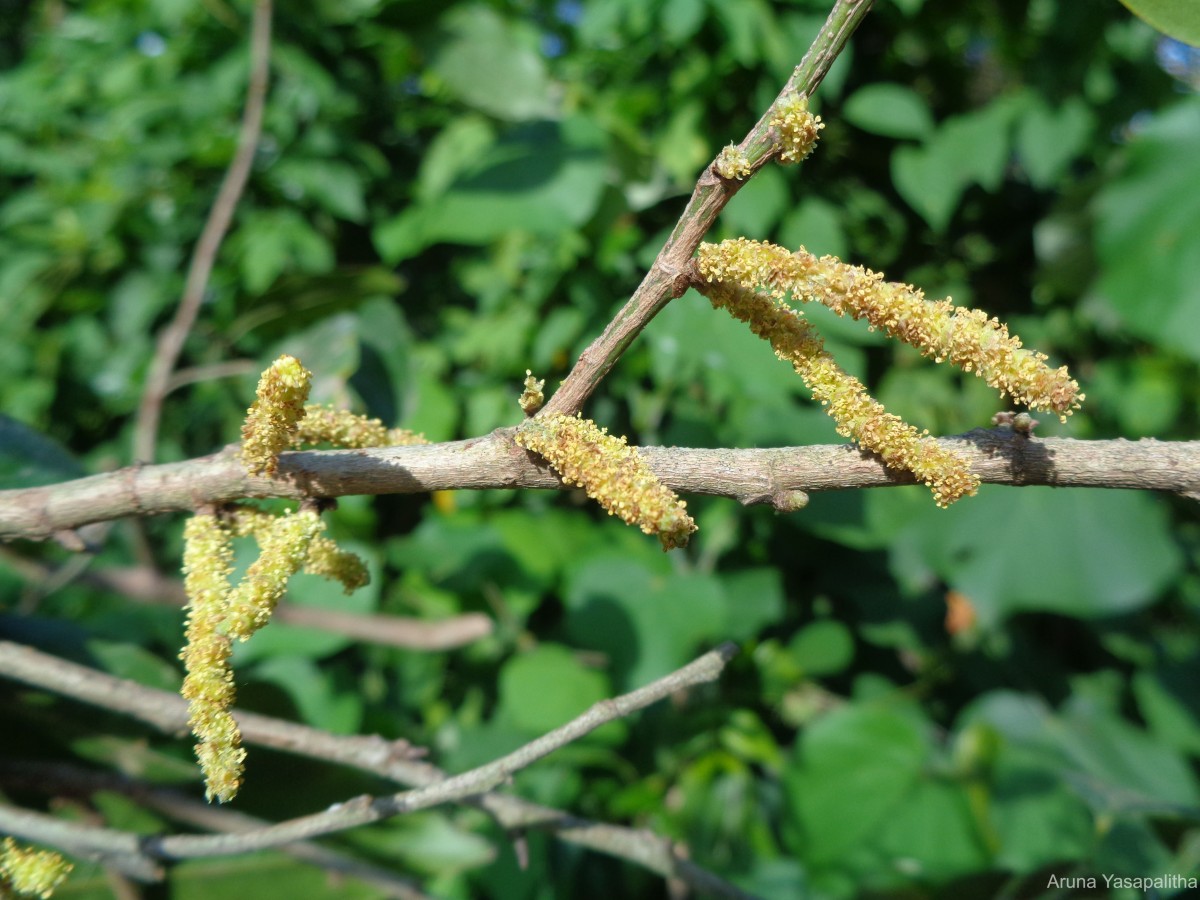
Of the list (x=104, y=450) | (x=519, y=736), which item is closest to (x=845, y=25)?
(x=519, y=736)

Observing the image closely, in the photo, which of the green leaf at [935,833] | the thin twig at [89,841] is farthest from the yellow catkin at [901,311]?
the green leaf at [935,833]

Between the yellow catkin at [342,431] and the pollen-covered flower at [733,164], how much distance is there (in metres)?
0.27

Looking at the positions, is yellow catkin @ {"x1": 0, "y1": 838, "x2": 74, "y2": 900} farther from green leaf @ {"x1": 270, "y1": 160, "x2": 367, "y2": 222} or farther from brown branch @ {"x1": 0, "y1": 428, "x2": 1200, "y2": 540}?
green leaf @ {"x1": 270, "y1": 160, "x2": 367, "y2": 222}

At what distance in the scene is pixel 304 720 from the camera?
109 cm

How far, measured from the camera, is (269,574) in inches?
17.3

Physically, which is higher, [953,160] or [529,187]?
[953,160]

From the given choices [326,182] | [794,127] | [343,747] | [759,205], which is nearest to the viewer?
[794,127]

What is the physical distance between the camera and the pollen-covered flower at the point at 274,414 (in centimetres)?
41

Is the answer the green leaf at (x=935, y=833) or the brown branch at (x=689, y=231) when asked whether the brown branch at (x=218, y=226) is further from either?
the green leaf at (x=935, y=833)

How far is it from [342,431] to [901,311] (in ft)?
1.14

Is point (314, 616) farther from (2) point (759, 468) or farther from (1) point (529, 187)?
(2) point (759, 468)

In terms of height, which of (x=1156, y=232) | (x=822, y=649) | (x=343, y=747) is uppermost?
(x=1156, y=232)

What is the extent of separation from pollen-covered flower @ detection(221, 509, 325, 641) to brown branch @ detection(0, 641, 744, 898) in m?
0.26

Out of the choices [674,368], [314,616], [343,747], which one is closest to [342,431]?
[343,747]
